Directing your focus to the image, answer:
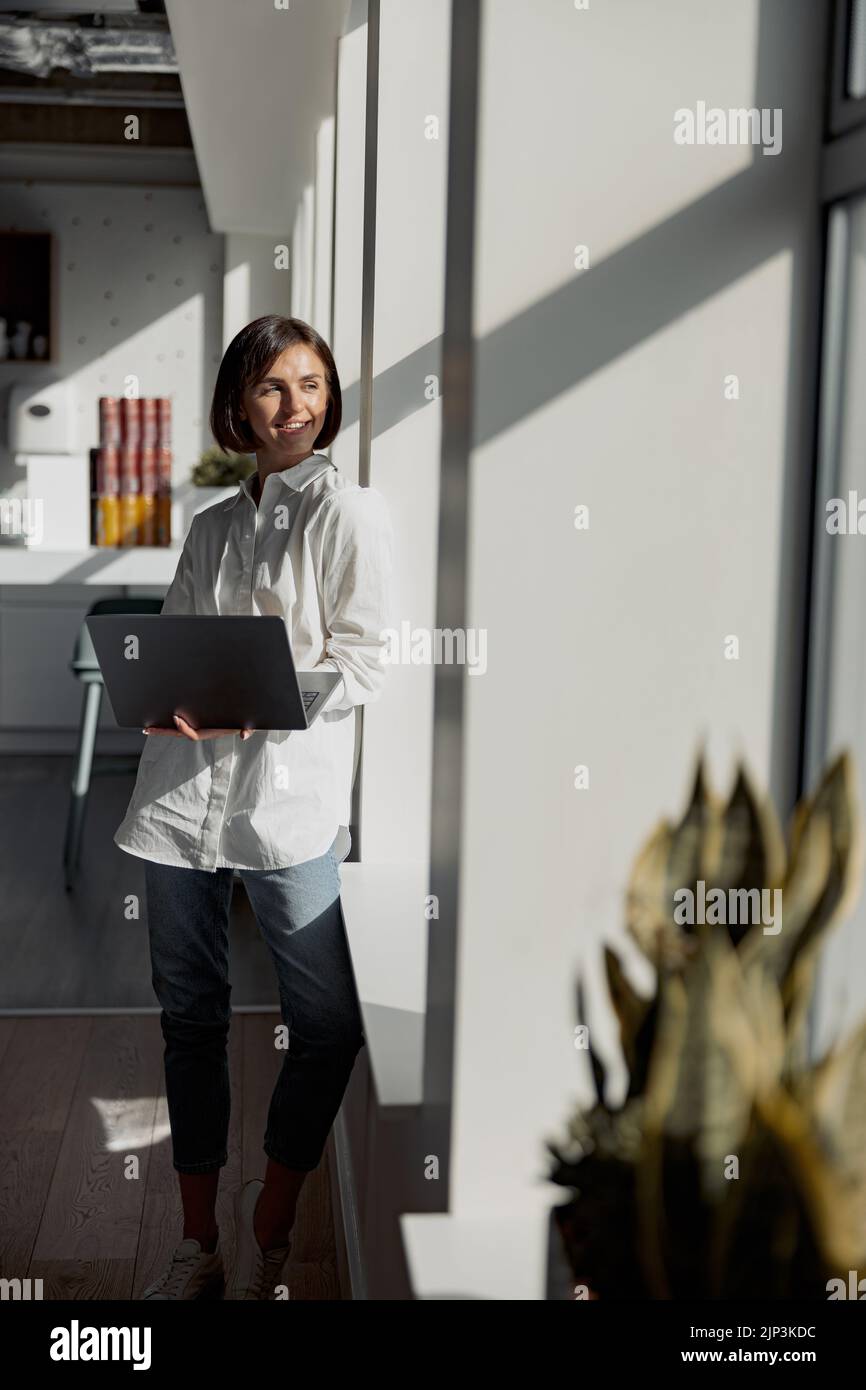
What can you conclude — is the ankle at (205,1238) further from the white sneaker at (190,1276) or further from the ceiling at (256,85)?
the ceiling at (256,85)

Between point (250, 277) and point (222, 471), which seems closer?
point (222, 471)

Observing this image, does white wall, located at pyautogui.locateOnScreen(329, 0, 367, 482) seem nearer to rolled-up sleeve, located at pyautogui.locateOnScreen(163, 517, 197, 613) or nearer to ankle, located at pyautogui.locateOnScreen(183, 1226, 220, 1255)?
rolled-up sleeve, located at pyautogui.locateOnScreen(163, 517, 197, 613)

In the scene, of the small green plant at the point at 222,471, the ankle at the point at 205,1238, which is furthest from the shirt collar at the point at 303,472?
the small green plant at the point at 222,471

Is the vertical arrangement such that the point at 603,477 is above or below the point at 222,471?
below

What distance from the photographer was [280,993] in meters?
2.01

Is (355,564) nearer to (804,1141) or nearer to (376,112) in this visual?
(376,112)

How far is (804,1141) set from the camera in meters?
0.85

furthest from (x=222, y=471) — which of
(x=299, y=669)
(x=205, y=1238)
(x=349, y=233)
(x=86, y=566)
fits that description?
(x=205, y=1238)

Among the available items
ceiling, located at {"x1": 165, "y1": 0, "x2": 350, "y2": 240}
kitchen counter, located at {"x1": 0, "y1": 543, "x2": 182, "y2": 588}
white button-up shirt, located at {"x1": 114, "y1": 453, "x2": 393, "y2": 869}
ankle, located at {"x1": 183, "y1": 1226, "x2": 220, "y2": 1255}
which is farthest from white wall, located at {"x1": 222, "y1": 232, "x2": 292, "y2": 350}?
ankle, located at {"x1": 183, "y1": 1226, "x2": 220, "y2": 1255}

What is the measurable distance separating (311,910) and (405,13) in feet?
4.77

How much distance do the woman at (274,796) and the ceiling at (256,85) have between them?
133 centimetres

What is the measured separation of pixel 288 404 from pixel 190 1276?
131 centimetres

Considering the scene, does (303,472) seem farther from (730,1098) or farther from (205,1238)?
(730,1098)

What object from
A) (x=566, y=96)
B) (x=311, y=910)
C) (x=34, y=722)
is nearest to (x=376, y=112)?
(x=566, y=96)
